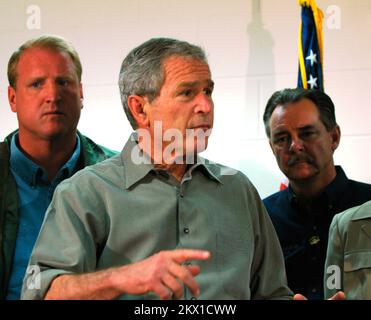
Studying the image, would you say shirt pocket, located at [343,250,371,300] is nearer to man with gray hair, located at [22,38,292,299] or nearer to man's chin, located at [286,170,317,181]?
man with gray hair, located at [22,38,292,299]

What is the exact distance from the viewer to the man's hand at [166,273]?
1173 mm

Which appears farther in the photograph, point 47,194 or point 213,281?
point 47,194

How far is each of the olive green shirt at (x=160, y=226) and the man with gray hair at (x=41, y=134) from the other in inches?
14.5

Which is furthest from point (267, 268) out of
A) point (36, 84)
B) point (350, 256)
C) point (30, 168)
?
point (36, 84)

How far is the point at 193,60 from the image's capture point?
1.55 metres

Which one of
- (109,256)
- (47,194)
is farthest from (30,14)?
(109,256)

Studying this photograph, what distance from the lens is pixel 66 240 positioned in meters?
1.40

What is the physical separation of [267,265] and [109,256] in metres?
0.32

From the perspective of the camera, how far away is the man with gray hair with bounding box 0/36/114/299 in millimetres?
1852

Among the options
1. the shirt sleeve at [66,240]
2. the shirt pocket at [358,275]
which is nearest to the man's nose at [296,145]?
the shirt pocket at [358,275]

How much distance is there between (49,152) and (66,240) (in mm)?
596

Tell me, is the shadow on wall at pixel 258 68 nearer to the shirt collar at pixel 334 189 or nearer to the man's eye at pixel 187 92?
the shirt collar at pixel 334 189
